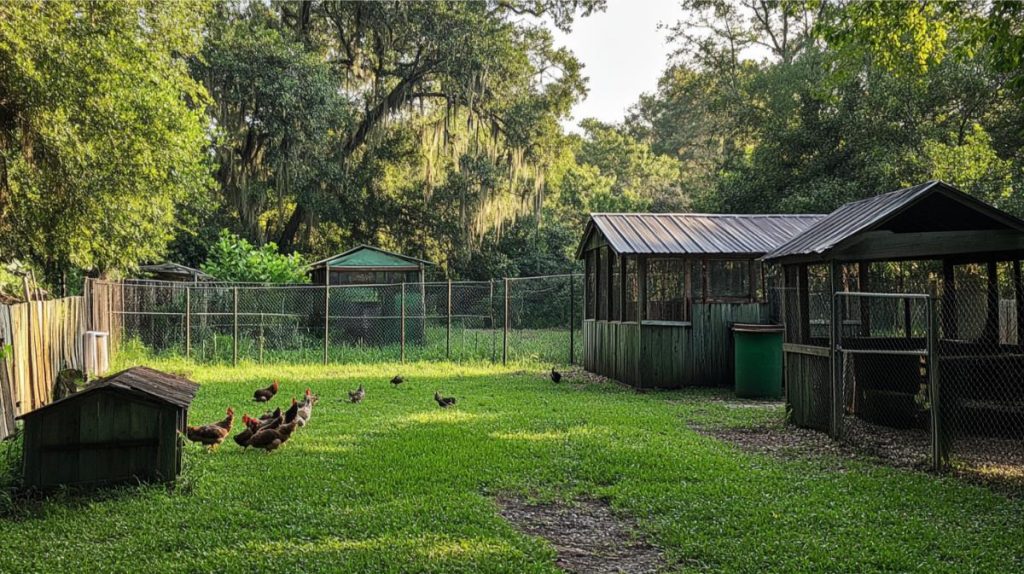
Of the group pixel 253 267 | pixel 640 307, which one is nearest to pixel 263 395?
pixel 640 307

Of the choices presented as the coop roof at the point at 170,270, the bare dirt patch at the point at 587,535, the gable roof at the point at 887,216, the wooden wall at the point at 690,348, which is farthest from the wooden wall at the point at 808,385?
the coop roof at the point at 170,270

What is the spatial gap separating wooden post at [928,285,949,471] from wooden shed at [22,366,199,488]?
6.76m

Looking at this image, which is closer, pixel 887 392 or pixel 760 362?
pixel 887 392

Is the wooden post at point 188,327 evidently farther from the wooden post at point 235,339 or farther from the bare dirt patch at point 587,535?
the bare dirt patch at point 587,535

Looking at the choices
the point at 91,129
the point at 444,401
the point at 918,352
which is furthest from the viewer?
the point at 91,129

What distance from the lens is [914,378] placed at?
9.83m

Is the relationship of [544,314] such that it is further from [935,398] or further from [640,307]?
[935,398]

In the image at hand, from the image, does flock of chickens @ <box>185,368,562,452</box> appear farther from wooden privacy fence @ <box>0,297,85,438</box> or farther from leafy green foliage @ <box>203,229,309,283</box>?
leafy green foliage @ <box>203,229,309,283</box>

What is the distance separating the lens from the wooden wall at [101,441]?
19.3ft

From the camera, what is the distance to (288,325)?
18438 millimetres

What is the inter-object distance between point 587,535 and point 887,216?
5520mm

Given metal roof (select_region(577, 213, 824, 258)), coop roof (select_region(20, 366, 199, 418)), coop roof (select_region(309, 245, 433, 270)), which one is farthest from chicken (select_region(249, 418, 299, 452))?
coop roof (select_region(309, 245, 433, 270))

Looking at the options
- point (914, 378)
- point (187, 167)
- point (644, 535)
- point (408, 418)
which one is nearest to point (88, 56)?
point (187, 167)

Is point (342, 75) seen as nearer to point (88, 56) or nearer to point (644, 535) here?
point (88, 56)
